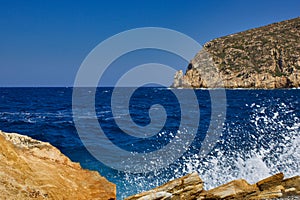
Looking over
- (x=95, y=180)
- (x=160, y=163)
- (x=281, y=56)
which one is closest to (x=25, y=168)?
(x=95, y=180)

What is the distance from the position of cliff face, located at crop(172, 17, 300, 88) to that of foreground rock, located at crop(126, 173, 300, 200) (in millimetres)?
141870

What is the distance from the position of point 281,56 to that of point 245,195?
16006 centimetres

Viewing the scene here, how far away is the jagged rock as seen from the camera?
6.77 metres

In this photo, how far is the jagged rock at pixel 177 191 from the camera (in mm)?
6766

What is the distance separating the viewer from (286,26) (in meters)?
167

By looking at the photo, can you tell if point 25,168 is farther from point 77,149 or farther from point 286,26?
point 286,26

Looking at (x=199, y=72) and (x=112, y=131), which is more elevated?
(x=199, y=72)

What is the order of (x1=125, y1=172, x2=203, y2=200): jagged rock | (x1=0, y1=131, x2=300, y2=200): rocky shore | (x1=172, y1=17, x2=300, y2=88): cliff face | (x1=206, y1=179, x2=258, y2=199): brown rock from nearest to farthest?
(x1=0, y1=131, x2=300, y2=200): rocky shore
(x1=125, y1=172, x2=203, y2=200): jagged rock
(x1=206, y1=179, x2=258, y2=199): brown rock
(x1=172, y1=17, x2=300, y2=88): cliff face

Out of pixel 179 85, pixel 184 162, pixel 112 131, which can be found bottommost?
pixel 184 162

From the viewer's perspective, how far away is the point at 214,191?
7492 millimetres

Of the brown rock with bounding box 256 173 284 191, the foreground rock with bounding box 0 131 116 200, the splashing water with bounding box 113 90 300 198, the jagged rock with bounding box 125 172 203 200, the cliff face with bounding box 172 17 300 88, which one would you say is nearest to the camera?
the foreground rock with bounding box 0 131 116 200

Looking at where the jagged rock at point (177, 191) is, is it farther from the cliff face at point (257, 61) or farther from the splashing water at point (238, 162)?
the cliff face at point (257, 61)

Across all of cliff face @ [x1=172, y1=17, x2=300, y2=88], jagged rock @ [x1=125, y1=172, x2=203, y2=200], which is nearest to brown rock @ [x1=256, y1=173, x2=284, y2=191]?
jagged rock @ [x1=125, y1=172, x2=203, y2=200]

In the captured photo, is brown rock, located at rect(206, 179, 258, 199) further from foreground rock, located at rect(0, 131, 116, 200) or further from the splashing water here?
the splashing water
